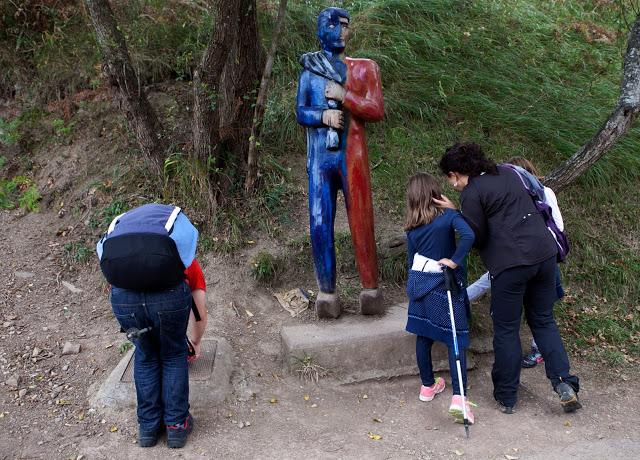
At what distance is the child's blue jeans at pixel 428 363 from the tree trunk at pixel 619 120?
224 cm

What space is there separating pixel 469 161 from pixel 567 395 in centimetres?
166

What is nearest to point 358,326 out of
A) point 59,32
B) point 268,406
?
point 268,406

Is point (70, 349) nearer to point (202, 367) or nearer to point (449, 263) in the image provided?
point (202, 367)

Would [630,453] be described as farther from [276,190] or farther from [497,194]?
[276,190]

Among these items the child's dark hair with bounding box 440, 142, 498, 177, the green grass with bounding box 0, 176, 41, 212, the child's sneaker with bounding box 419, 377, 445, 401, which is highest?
the child's dark hair with bounding box 440, 142, 498, 177

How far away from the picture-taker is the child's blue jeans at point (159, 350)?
11.4 feet

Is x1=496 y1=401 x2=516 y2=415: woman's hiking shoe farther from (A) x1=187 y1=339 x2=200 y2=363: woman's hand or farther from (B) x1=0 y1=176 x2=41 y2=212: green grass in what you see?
(B) x1=0 y1=176 x2=41 y2=212: green grass

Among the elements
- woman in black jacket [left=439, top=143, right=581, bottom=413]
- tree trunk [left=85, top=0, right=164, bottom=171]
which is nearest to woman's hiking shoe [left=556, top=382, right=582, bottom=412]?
woman in black jacket [left=439, top=143, right=581, bottom=413]

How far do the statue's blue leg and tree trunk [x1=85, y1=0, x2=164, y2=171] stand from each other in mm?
2406

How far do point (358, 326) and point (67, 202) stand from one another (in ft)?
12.3

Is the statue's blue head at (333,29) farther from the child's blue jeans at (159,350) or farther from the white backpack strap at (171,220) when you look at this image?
the child's blue jeans at (159,350)

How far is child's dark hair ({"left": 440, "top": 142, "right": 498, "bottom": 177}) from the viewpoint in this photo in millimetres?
4039

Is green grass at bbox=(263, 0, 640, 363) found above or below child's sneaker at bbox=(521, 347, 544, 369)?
above

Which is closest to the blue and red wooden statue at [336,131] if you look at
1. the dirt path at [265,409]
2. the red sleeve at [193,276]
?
the dirt path at [265,409]
